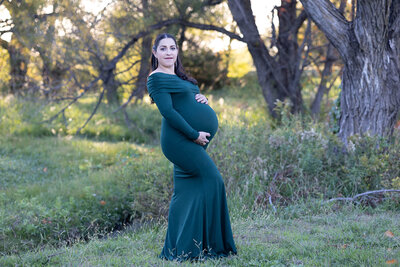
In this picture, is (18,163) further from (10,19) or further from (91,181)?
(10,19)

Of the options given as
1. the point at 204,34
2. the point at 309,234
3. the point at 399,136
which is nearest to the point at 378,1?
the point at 399,136

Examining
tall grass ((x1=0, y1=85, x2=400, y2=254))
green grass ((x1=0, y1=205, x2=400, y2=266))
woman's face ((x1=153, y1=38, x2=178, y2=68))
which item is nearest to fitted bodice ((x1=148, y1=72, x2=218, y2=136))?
woman's face ((x1=153, y1=38, x2=178, y2=68))

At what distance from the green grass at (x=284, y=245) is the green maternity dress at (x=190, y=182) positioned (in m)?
0.18

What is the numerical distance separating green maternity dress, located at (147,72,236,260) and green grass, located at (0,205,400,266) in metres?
0.18

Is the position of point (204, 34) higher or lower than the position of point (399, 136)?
higher

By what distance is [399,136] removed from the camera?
636 cm

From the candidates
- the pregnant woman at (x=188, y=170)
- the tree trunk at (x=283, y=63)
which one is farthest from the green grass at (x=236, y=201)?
the tree trunk at (x=283, y=63)

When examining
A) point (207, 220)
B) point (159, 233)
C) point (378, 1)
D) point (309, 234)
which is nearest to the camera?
point (207, 220)

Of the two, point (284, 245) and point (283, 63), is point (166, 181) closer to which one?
point (284, 245)

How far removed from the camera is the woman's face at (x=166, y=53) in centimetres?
366

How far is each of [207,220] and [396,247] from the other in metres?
1.64

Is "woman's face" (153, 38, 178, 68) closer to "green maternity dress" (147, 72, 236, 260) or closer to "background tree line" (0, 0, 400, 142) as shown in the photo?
"green maternity dress" (147, 72, 236, 260)

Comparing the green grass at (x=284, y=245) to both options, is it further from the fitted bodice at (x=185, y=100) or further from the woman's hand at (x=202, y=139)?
the fitted bodice at (x=185, y=100)

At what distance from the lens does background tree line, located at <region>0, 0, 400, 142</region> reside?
625 cm
